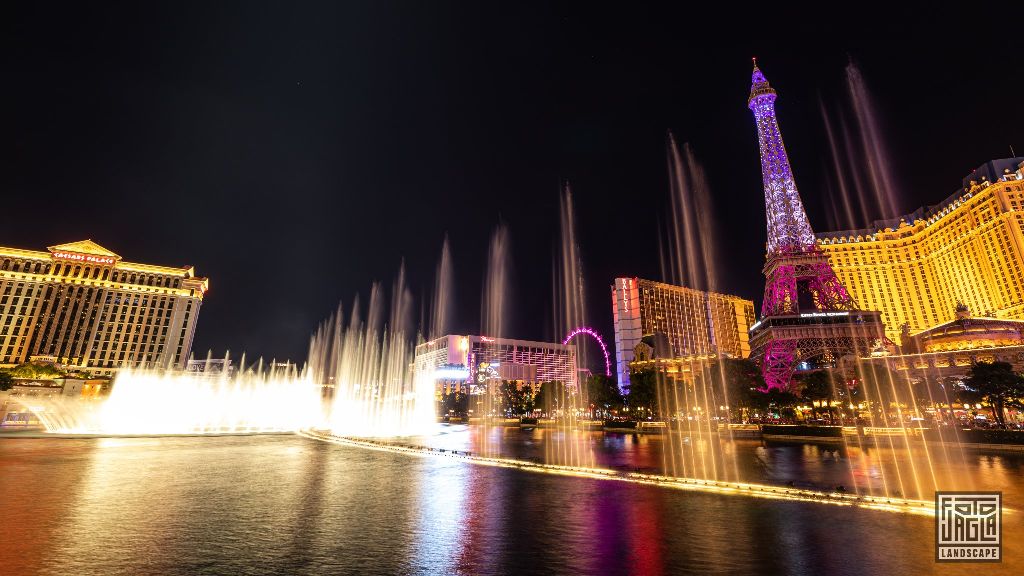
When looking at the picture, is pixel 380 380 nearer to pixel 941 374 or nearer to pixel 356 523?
pixel 356 523

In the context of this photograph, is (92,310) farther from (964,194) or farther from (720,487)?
(964,194)

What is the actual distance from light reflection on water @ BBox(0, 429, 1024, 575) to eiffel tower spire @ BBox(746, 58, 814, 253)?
70479 mm

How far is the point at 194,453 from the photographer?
2278 cm

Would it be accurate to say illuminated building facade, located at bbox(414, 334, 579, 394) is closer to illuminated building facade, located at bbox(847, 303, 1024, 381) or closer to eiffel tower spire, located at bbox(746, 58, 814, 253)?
eiffel tower spire, located at bbox(746, 58, 814, 253)

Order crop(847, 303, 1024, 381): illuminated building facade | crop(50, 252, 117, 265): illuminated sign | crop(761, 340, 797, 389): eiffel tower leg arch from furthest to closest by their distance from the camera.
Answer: crop(50, 252, 117, 265): illuminated sign < crop(761, 340, 797, 389): eiffel tower leg arch < crop(847, 303, 1024, 381): illuminated building facade

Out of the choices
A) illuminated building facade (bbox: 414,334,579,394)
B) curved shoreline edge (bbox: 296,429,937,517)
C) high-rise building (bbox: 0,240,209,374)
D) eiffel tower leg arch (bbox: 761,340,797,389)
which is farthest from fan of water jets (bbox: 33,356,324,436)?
eiffel tower leg arch (bbox: 761,340,797,389)

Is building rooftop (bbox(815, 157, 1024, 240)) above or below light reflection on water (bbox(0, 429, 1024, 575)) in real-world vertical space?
above

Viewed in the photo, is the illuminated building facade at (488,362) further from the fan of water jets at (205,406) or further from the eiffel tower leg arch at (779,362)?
the eiffel tower leg arch at (779,362)

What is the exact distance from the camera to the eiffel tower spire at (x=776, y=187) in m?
79.2

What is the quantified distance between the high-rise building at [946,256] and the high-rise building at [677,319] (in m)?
44.6

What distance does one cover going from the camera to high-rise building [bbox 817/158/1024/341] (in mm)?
83000

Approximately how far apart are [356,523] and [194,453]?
18.1m

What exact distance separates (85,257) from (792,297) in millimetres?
139663

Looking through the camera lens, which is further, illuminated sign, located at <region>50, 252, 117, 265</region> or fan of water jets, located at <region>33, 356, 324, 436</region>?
illuminated sign, located at <region>50, 252, 117, 265</region>
